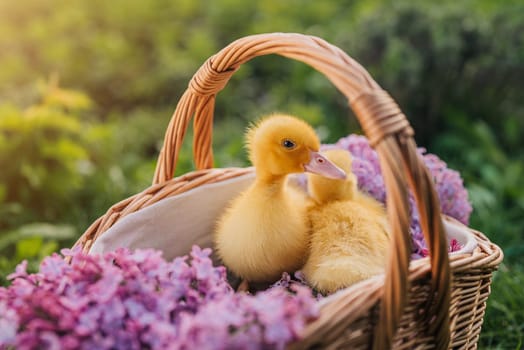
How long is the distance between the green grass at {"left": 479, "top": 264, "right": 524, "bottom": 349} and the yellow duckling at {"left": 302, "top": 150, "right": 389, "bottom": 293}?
66cm

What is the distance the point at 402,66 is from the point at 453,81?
0.37 metres

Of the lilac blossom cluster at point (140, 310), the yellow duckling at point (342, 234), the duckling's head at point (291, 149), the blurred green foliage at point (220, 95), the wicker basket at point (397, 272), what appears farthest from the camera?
the blurred green foliage at point (220, 95)

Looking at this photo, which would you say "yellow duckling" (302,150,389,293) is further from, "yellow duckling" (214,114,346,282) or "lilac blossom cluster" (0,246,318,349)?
"lilac blossom cluster" (0,246,318,349)

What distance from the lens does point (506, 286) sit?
87.7 inches

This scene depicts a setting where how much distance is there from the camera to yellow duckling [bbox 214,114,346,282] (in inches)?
59.2

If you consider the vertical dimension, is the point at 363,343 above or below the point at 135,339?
below

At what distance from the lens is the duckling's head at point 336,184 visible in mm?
1694

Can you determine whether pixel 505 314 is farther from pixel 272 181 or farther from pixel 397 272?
pixel 397 272

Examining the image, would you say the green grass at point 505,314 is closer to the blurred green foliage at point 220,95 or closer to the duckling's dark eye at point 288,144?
the blurred green foliage at point 220,95

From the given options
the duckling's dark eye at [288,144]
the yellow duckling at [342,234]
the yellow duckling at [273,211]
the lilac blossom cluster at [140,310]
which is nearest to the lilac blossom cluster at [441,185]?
the yellow duckling at [342,234]

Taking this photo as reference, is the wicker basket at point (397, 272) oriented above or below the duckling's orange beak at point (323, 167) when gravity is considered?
below

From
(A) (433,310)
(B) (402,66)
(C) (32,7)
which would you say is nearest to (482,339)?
(A) (433,310)

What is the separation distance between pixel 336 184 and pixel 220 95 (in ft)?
10.4

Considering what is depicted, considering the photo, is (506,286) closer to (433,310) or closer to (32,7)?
(433,310)
